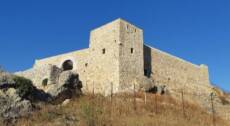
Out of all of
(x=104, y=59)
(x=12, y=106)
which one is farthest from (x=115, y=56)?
(x=12, y=106)

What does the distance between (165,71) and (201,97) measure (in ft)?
12.4

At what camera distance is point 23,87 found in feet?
44.4

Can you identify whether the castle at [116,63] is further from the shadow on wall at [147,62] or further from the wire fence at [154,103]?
the wire fence at [154,103]

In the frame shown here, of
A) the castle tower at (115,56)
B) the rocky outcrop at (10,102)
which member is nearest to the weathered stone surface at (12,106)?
the rocky outcrop at (10,102)

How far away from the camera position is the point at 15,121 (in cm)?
1112

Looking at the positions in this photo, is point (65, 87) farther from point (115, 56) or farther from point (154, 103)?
point (115, 56)

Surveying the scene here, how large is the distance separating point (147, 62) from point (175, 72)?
13.1 feet

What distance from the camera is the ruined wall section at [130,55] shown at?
24.3 m

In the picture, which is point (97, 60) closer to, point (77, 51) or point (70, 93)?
point (77, 51)

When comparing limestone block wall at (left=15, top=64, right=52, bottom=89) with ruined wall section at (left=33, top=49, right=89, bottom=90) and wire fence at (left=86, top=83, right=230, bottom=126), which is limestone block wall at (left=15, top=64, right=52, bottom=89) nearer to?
ruined wall section at (left=33, top=49, right=89, bottom=90)

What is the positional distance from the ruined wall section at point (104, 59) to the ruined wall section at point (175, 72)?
4.06 metres

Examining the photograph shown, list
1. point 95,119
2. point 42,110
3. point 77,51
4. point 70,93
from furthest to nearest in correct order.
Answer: point 77,51
point 70,93
point 42,110
point 95,119

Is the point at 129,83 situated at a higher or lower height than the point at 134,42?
lower

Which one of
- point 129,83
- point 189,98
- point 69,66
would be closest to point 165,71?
point 189,98
